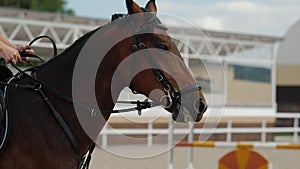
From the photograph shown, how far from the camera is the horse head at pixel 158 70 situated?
353 centimetres

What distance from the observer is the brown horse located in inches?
137

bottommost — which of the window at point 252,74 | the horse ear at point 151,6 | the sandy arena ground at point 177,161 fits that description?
the horse ear at point 151,6

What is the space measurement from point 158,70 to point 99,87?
41 cm

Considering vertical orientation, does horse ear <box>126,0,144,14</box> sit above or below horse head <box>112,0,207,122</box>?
above

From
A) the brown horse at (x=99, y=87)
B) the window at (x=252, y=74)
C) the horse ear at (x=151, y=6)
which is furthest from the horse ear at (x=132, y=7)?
the window at (x=252, y=74)

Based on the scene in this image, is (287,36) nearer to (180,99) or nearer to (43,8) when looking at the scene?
(43,8)

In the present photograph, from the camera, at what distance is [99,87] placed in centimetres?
362

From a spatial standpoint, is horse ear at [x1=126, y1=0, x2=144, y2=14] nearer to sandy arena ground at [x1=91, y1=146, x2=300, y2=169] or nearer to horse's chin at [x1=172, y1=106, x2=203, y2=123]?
horse's chin at [x1=172, y1=106, x2=203, y2=123]

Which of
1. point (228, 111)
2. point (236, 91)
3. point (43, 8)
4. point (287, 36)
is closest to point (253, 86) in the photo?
point (236, 91)

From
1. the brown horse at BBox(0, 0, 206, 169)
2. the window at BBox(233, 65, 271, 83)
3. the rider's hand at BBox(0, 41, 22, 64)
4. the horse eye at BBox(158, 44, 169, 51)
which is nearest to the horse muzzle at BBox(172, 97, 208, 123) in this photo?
the brown horse at BBox(0, 0, 206, 169)

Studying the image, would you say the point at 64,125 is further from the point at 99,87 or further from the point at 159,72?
the point at 159,72

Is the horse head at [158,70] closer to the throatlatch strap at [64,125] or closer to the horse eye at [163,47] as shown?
the horse eye at [163,47]

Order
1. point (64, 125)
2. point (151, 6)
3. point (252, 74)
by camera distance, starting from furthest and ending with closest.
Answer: point (252, 74) < point (151, 6) < point (64, 125)

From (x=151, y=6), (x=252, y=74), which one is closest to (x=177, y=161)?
(x=151, y=6)
